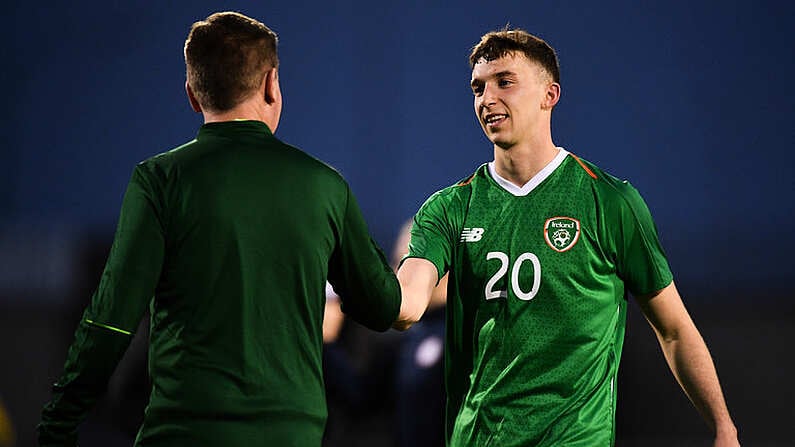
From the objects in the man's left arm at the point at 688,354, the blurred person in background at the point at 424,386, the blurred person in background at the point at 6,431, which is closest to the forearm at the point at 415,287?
the man's left arm at the point at 688,354

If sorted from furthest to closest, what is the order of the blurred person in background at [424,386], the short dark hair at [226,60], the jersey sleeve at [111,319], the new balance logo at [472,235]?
the blurred person in background at [424,386]
the new balance logo at [472,235]
the short dark hair at [226,60]
the jersey sleeve at [111,319]

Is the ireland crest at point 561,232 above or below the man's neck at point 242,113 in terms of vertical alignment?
below

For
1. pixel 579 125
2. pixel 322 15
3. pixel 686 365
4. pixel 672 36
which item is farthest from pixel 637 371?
pixel 322 15

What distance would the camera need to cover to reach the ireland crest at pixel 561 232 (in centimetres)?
270

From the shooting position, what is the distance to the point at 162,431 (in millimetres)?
1734

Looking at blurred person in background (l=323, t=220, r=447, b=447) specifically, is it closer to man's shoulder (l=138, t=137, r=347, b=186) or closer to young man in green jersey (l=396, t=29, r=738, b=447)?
young man in green jersey (l=396, t=29, r=738, b=447)

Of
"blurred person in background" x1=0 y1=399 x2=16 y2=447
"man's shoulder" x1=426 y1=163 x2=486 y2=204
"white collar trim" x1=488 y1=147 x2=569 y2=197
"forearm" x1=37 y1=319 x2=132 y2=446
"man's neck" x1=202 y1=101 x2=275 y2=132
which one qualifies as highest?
"man's neck" x1=202 y1=101 x2=275 y2=132

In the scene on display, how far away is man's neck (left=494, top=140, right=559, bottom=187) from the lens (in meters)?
2.83

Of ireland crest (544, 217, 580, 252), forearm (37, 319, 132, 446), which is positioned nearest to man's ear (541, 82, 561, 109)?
ireland crest (544, 217, 580, 252)

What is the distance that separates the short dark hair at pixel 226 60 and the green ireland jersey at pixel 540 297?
93cm

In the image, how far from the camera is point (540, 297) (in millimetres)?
2664

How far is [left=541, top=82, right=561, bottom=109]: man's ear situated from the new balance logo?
43cm

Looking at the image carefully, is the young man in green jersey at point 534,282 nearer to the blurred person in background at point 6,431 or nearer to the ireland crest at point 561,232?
the ireland crest at point 561,232

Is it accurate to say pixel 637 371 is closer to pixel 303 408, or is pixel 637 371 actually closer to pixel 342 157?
pixel 342 157
